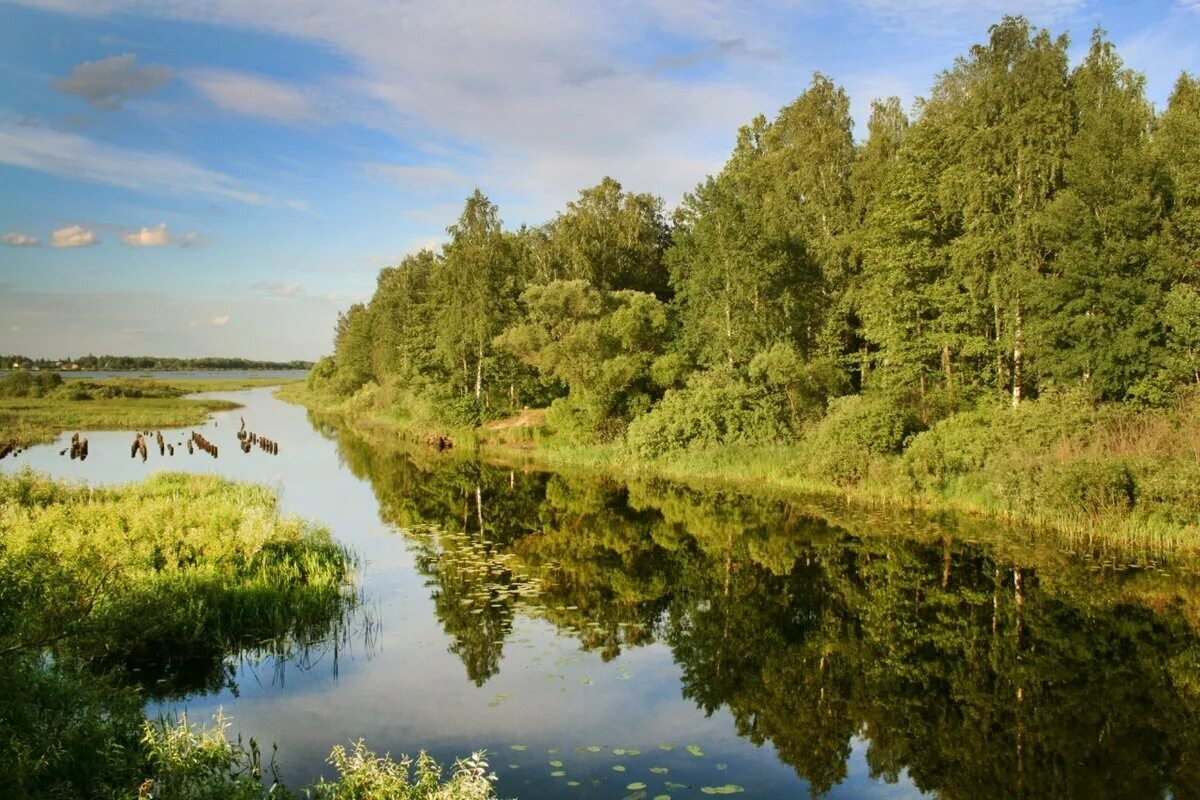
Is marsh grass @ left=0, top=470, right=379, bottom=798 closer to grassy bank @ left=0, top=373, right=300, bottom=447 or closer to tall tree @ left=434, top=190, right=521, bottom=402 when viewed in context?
tall tree @ left=434, top=190, right=521, bottom=402

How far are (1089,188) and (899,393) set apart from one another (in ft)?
34.5

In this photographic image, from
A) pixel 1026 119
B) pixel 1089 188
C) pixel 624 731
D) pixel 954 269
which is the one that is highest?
pixel 1026 119

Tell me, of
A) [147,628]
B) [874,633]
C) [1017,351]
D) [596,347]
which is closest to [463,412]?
[596,347]

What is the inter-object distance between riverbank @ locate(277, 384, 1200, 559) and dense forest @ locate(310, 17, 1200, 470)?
1.35 meters

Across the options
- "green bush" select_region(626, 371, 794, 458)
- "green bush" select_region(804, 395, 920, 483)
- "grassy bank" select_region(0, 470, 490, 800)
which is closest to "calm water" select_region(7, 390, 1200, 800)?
"grassy bank" select_region(0, 470, 490, 800)

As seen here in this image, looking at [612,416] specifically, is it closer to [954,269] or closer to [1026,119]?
[954,269]

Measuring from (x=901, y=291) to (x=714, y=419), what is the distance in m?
10.7

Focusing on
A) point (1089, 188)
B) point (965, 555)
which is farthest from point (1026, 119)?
point (965, 555)

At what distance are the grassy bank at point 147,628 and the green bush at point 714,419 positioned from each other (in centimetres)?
1867

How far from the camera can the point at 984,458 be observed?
27.9 meters

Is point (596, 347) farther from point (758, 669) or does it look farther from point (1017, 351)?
point (758, 669)

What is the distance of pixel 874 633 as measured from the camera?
16.2 m

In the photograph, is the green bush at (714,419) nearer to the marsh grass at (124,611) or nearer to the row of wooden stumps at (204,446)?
the marsh grass at (124,611)

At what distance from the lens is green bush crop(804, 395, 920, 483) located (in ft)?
99.1
